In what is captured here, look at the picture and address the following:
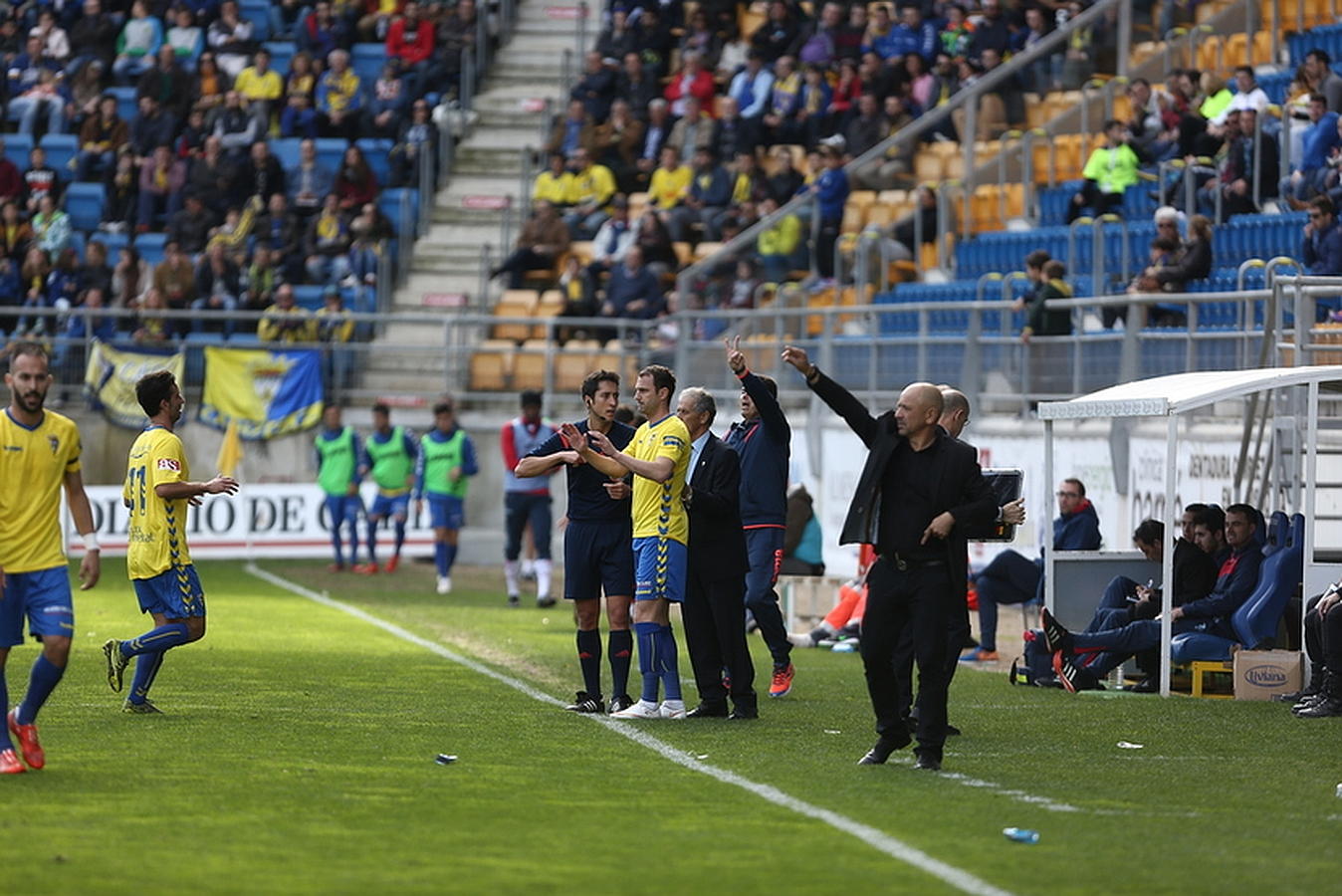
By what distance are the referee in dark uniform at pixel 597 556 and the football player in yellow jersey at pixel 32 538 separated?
333 centimetres

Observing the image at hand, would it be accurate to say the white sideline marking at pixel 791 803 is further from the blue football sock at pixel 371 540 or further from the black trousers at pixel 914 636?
the blue football sock at pixel 371 540

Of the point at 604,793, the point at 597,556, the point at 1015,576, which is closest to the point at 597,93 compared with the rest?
the point at 1015,576

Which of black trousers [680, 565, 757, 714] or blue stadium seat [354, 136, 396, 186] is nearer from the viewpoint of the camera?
black trousers [680, 565, 757, 714]

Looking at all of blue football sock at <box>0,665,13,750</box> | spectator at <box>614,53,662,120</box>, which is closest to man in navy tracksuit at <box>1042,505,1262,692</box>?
blue football sock at <box>0,665,13,750</box>

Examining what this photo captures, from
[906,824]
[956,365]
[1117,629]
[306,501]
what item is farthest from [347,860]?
[306,501]

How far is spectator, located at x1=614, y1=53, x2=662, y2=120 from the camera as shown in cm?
3459

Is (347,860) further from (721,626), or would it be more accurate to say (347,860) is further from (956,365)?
(956,365)

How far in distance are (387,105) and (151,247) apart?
15.4 ft

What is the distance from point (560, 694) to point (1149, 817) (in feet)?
18.4

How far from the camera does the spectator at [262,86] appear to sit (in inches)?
1435

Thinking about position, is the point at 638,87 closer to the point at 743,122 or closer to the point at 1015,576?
the point at 743,122

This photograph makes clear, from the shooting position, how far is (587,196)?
3403 centimetres

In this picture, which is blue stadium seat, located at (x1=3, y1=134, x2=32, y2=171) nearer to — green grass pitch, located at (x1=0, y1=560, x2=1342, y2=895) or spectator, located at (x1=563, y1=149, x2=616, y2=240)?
spectator, located at (x1=563, y1=149, x2=616, y2=240)

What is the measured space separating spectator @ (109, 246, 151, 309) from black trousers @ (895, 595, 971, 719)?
21.1 m
